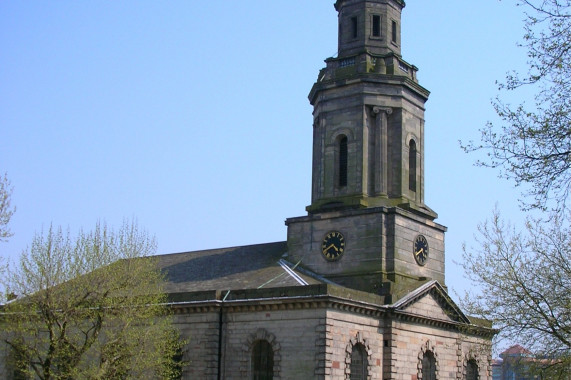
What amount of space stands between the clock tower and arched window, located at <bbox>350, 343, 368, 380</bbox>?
11.2ft

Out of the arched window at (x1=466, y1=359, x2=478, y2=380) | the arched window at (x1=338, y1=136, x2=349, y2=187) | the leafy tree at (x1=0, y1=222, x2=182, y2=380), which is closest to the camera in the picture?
the leafy tree at (x1=0, y1=222, x2=182, y2=380)

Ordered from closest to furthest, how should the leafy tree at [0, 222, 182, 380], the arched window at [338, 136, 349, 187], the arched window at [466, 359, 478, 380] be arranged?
the leafy tree at [0, 222, 182, 380] → the arched window at [338, 136, 349, 187] → the arched window at [466, 359, 478, 380]

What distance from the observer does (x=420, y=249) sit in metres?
38.7

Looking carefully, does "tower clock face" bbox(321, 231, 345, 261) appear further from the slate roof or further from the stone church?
the slate roof

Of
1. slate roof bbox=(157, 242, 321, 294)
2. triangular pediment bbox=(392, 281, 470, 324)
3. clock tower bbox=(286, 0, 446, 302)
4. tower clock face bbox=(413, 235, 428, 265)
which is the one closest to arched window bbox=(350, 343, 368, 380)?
triangular pediment bbox=(392, 281, 470, 324)

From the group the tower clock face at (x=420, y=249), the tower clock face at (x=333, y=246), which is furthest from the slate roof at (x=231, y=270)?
the tower clock face at (x=420, y=249)

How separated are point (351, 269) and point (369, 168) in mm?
5400

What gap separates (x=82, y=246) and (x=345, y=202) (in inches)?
540

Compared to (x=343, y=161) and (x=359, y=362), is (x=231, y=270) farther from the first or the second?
(x=359, y=362)

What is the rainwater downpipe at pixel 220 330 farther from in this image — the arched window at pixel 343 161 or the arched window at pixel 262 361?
the arched window at pixel 343 161

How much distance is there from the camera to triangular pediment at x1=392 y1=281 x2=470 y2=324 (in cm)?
3547

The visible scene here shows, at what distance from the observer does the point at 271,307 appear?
33.4 meters

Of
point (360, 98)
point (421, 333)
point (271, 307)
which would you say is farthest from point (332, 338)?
point (360, 98)

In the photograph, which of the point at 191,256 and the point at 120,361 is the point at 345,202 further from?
the point at 120,361
